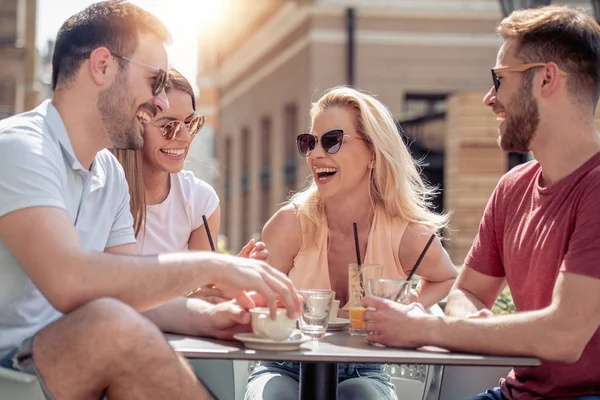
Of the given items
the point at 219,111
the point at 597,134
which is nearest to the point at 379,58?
the point at 219,111

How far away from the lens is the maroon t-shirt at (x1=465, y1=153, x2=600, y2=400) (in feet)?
8.75

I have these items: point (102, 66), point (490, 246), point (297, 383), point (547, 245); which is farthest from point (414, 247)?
point (102, 66)

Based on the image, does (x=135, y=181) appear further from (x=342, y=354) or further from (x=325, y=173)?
(x=342, y=354)

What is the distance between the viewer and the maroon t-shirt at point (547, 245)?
8.75 feet

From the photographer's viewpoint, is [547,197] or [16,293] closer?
[16,293]

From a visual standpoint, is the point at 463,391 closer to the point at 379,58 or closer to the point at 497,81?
the point at 497,81

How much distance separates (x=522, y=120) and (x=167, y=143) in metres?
1.70

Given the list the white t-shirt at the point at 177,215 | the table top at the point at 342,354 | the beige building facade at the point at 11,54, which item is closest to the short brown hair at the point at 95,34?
the table top at the point at 342,354

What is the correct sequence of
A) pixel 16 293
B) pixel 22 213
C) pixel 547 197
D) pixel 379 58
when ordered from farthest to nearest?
pixel 379 58 → pixel 547 197 → pixel 16 293 → pixel 22 213

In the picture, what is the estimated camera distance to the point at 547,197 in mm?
2916

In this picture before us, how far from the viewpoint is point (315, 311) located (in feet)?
9.04

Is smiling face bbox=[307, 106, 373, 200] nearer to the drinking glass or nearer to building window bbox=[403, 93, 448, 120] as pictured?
the drinking glass

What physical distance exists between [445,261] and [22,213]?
74.9 inches

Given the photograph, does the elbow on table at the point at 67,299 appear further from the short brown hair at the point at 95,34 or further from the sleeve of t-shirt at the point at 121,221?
the short brown hair at the point at 95,34
